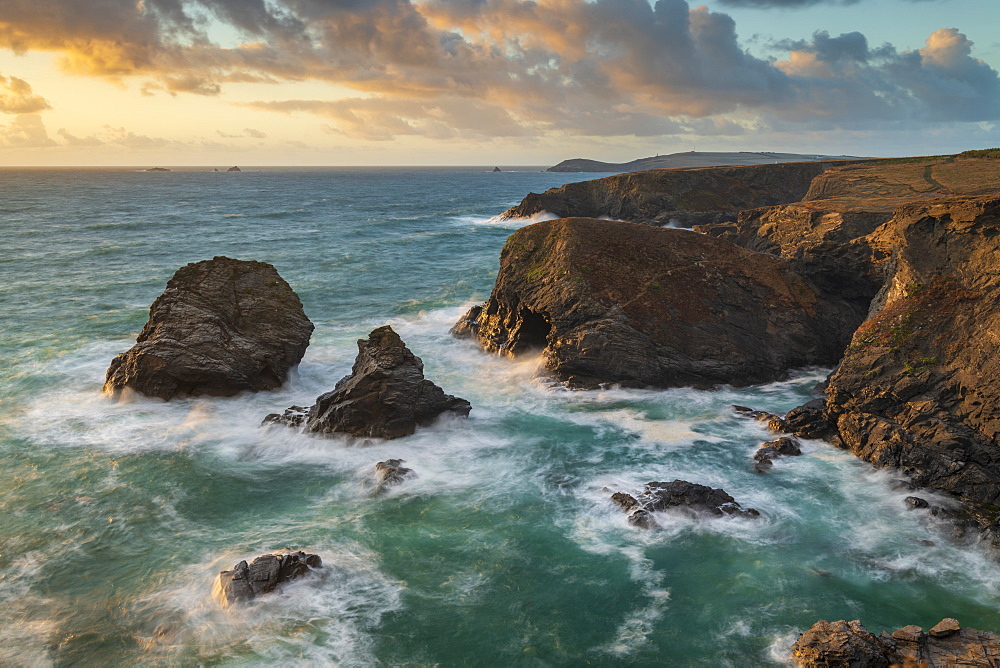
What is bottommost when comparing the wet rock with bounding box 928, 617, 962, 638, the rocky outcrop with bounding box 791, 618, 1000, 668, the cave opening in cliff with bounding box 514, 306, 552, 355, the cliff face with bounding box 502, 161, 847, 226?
the rocky outcrop with bounding box 791, 618, 1000, 668

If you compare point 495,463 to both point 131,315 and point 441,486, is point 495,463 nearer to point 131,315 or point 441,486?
point 441,486

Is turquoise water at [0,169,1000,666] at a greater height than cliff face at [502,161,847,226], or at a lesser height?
lesser

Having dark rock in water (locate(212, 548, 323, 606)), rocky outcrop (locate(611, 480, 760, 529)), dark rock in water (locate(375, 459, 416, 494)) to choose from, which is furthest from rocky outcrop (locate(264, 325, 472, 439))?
rocky outcrop (locate(611, 480, 760, 529))

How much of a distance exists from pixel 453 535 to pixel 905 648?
33.1ft

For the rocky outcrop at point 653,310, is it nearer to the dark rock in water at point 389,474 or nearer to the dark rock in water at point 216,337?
the dark rock in water at point 389,474

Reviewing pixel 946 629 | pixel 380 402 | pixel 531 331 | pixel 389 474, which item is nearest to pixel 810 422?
pixel 946 629

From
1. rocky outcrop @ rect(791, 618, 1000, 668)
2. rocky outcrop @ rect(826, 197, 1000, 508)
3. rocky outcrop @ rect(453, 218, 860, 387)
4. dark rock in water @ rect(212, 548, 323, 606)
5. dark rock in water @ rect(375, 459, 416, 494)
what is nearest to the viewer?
rocky outcrop @ rect(791, 618, 1000, 668)

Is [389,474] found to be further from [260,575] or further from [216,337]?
[216,337]

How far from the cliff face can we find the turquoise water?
56.6m

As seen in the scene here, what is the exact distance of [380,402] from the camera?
74.4 ft

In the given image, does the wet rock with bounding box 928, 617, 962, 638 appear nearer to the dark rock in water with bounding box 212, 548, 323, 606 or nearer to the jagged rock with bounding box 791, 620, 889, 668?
the jagged rock with bounding box 791, 620, 889, 668

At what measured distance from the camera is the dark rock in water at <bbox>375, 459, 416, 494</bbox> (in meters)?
19.3

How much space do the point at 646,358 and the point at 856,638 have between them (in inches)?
644

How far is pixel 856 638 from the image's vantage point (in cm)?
1186
